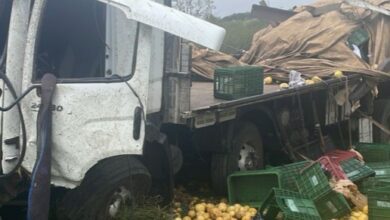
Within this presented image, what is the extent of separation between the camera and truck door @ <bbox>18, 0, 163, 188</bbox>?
4.25m

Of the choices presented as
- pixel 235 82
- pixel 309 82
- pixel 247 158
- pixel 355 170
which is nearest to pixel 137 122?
pixel 235 82

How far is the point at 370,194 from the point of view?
17.9ft

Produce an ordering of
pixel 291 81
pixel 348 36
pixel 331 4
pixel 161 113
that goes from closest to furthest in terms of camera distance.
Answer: pixel 161 113 < pixel 291 81 < pixel 348 36 < pixel 331 4

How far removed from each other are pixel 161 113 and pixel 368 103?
4.68m

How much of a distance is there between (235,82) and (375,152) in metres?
2.92

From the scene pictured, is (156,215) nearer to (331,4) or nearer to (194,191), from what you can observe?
(194,191)

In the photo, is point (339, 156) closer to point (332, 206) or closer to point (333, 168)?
point (333, 168)

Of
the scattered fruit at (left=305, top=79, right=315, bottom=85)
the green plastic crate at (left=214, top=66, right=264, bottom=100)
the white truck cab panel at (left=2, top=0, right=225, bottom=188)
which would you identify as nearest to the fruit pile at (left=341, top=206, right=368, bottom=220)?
the green plastic crate at (left=214, top=66, right=264, bottom=100)

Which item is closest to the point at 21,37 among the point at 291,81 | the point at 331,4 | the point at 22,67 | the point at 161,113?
the point at 22,67

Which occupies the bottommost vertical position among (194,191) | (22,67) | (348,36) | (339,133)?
(194,191)

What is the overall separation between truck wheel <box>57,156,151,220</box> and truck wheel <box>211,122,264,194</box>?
1872 mm

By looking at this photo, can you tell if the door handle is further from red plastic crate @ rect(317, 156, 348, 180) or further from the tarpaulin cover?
the tarpaulin cover

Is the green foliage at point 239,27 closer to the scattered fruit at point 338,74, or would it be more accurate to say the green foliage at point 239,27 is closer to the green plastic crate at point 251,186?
the scattered fruit at point 338,74

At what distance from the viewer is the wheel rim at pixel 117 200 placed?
186 inches
